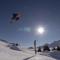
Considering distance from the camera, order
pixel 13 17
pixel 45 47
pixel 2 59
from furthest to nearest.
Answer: pixel 45 47 → pixel 13 17 → pixel 2 59

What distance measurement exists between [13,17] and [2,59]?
613cm

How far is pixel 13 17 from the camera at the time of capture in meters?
23.1

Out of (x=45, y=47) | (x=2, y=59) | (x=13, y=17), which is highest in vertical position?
(x=45, y=47)

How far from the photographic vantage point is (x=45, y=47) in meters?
98.4

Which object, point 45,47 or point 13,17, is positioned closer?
point 13,17

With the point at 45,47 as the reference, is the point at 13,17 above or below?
below

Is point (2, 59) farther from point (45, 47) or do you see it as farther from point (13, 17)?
point (45, 47)

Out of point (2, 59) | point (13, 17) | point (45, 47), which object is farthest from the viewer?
point (45, 47)

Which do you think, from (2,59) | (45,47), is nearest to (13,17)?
Answer: (2,59)

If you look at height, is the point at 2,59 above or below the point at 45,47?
below

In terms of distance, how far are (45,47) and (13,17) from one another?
7727 centimetres

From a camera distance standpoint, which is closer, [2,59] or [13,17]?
[2,59]

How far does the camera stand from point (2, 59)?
21094mm
